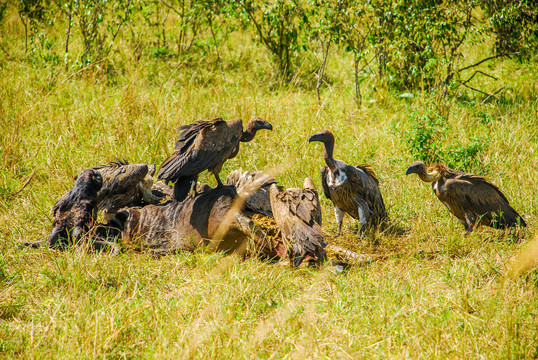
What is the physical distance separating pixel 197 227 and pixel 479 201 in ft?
8.48

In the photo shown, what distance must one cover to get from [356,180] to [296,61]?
4.44 meters

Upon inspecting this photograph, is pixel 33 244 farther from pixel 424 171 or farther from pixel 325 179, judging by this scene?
pixel 424 171

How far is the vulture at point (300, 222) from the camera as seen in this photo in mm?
4125

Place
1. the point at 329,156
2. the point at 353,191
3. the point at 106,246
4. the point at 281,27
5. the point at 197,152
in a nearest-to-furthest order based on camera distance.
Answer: the point at 106,246, the point at 197,152, the point at 353,191, the point at 329,156, the point at 281,27

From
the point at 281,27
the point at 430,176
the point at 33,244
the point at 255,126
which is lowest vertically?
the point at 33,244

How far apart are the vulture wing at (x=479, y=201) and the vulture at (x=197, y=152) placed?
6.90ft

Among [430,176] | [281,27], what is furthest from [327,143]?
[281,27]

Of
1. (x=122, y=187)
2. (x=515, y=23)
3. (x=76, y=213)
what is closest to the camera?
(x=76, y=213)

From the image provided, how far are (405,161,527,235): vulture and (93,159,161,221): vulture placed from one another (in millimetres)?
2835

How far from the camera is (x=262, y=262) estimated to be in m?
4.43

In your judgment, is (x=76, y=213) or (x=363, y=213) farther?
(x=363, y=213)

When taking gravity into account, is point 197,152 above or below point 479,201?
above

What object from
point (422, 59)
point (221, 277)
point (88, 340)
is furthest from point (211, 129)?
point (422, 59)

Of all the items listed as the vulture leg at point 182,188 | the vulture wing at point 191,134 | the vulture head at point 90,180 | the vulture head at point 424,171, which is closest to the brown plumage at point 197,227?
the vulture leg at point 182,188
